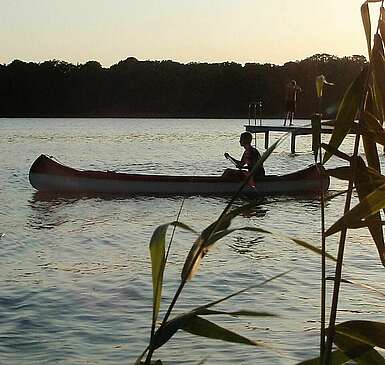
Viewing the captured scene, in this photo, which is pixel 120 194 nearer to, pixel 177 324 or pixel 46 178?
pixel 46 178

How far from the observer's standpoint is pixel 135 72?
101625mm

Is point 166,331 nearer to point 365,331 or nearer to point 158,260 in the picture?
point 158,260

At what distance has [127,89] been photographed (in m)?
99.7

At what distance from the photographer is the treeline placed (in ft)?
321

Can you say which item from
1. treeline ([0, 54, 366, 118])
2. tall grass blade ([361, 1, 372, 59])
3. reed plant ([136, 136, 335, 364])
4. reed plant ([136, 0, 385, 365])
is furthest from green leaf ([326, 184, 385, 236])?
treeline ([0, 54, 366, 118])

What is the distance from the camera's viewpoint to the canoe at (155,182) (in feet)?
61.2

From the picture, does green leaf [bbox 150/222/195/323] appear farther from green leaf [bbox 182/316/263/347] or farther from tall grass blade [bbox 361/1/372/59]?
tall grass blade [bbox 361/1/372/59]

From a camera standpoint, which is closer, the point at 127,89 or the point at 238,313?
the point at 238,313

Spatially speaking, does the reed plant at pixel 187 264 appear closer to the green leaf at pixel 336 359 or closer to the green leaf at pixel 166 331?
the green leaf at pixel 166 331

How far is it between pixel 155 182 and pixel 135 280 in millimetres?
9051

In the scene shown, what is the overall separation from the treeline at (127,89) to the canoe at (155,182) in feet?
247

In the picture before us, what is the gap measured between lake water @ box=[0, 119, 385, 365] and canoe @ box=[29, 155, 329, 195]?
321 millimetres

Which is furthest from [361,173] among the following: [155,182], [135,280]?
[155,182]

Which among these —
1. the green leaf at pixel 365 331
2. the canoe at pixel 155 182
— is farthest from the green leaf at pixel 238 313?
the canoe at pixel 155 182
